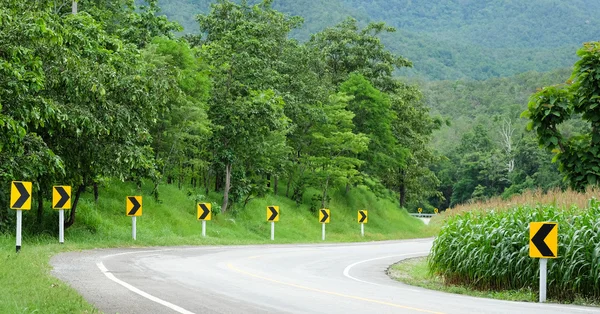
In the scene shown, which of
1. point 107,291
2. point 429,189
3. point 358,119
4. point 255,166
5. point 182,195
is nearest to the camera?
point 107,291

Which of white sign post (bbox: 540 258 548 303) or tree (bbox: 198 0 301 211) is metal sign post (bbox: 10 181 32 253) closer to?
white sign post (bbox: 540 258 548 303)

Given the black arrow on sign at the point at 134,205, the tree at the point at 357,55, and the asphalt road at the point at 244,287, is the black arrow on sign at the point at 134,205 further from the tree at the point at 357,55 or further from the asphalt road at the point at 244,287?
the tree at the point at 357,55

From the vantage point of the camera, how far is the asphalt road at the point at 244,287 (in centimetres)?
1075

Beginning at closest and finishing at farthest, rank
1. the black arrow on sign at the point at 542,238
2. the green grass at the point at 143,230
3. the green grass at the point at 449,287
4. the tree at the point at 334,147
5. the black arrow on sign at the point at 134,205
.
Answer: the green grass at the point at 143,230 < the black arrow on sign at the point at 542,238 < the green grass at the point at 449,287 < the black arrow on sign at the point at 134,205 < the tree at the point at 334,147

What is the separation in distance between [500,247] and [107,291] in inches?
295

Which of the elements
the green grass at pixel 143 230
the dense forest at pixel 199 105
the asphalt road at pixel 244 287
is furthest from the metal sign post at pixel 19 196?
the asphalt road at pixel 244 287

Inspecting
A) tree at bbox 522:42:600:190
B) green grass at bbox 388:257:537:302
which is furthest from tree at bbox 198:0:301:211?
tree at bbox 522:42:600:190

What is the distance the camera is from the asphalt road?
10750 millimetres

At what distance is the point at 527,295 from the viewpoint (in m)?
13.5

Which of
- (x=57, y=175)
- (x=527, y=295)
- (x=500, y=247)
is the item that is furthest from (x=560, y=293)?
(x=57, y=175)

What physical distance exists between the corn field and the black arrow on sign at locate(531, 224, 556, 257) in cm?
50

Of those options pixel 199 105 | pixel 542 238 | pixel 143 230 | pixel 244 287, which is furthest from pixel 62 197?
pixel 542 238

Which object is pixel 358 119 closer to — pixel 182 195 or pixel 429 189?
pixel 182 195

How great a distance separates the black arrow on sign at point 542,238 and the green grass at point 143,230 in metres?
7.60
